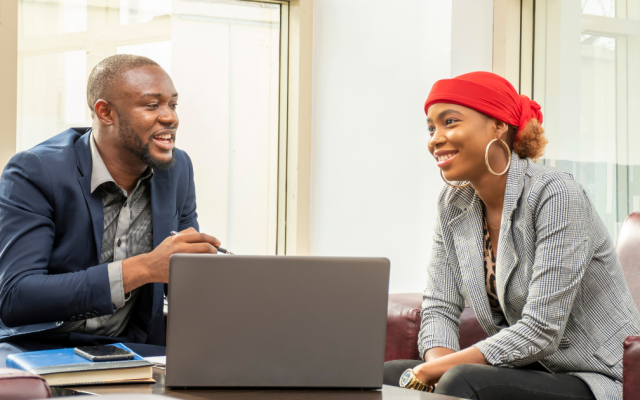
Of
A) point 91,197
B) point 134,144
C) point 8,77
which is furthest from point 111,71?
point 8,77

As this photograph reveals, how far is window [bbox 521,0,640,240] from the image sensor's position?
2510 mm

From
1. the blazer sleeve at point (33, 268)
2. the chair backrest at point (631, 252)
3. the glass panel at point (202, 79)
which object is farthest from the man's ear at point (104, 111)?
the chair backrest at point (631, 252)

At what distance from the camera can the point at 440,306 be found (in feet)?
6.11

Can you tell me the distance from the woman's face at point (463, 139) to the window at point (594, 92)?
1.02 meters

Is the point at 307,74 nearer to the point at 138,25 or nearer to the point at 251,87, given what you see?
the point at 251,87

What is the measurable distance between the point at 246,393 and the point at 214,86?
2.21m

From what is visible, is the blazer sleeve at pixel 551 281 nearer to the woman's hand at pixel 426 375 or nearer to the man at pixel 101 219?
the woman's hand at pixel 426 375

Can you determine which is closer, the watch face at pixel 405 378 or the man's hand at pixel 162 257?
the man's hand at pixel 162 257

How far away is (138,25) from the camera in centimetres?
285

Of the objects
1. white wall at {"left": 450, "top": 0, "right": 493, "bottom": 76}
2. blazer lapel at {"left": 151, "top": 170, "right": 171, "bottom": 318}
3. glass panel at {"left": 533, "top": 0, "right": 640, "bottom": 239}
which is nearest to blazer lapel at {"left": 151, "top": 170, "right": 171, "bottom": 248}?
blazer lapel at {"left": 151, "top": 170, "right": 171, "bottom": 318}

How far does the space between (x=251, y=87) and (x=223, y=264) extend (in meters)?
2.20

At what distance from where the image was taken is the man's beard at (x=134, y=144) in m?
1.87

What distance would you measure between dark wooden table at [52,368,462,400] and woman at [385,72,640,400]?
14.2 inches

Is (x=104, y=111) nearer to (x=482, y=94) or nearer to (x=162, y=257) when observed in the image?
(x=162, y=257)
